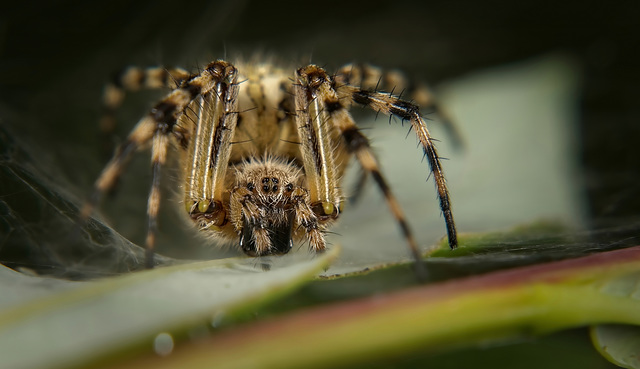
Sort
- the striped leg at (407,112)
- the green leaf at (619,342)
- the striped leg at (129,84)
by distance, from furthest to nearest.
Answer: the striped leg at (129,84) < the striped leg at (407,112) < the green leaf at (619,342)

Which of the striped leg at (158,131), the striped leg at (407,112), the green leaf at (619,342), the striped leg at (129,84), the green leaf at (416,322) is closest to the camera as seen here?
the green leaf at (416,322)

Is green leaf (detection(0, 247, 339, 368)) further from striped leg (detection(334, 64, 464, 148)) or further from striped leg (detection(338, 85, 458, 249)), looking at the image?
striped leg (detection(334, 64, 464, 148))

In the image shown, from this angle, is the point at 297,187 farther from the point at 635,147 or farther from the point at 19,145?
the point at 635,147

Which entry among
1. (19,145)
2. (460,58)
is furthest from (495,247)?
(460,58)

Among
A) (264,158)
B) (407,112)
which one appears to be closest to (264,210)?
(264,158)

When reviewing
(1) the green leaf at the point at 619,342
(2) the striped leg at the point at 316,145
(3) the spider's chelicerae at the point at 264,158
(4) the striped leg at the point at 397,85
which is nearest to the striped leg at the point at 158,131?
(3) the spider's chelicerae at the point at 264,158

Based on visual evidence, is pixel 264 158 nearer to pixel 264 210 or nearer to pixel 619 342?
pixel 264 210

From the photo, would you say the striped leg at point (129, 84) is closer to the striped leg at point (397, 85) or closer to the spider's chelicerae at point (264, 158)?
the spider's chelicerae at point (264, 158)
